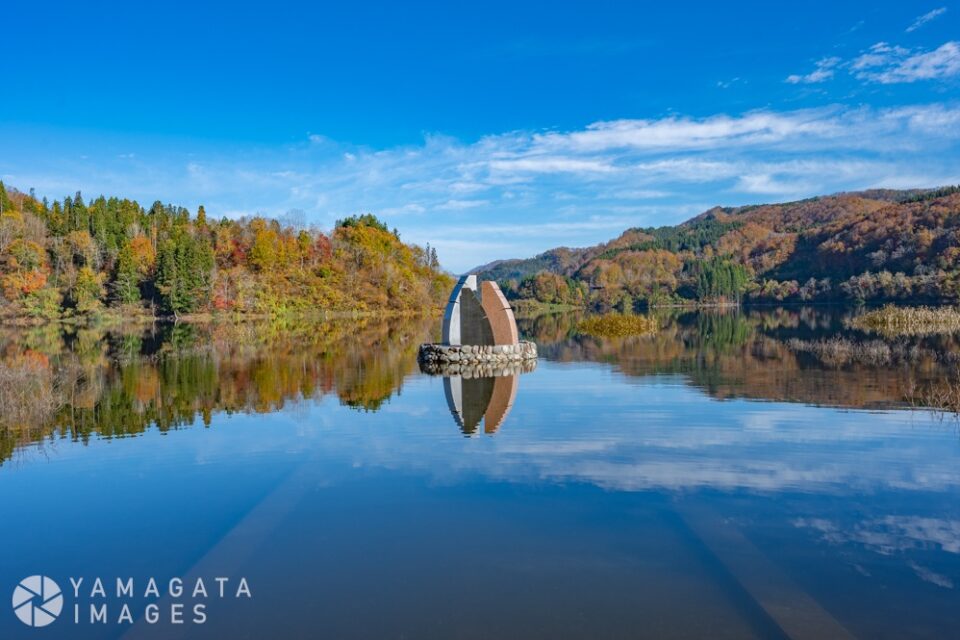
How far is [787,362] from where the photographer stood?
73.4 feet

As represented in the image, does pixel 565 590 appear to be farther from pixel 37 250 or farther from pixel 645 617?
pixel 37 250

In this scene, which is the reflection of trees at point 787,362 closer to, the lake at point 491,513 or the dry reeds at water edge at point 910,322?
the lake at point 491,513

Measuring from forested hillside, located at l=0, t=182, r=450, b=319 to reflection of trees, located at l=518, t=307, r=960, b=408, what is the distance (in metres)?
47.2

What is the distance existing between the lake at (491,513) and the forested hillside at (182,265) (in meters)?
53.2

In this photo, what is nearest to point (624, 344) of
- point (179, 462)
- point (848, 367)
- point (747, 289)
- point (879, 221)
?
point (848, 367)

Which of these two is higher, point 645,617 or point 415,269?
point 415,269

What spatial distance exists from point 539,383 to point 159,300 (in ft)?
203

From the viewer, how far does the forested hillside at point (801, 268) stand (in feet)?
279

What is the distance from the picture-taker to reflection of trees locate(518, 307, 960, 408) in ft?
51.3

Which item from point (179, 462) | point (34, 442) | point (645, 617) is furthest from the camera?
point (34, 442)

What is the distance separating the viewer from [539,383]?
1808 cm

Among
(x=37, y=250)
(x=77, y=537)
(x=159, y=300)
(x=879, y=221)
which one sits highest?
(x=879, y=221)

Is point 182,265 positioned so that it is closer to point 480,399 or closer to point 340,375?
point 340,375

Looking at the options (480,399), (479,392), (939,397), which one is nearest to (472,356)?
(479,392)
